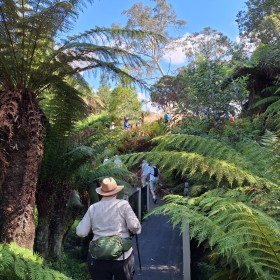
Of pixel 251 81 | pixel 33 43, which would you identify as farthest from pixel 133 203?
pixel 251 81

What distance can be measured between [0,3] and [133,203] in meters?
5.10

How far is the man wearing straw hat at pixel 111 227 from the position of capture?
359 cm

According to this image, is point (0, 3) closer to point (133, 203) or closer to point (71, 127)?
point (71, 127)

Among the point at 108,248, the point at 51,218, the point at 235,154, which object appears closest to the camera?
the point at 108,248

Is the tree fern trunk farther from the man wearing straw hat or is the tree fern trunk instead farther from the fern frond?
the man wearing straw hat

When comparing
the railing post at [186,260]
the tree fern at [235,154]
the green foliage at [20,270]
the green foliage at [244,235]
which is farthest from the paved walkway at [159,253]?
the green foliage at [20,270]

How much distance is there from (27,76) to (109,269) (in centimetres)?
315

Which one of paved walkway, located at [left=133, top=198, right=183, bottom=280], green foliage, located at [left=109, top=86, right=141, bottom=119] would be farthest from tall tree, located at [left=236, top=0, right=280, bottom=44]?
paved walkway, located at [left=133, top=198, right=183, bottom=280]

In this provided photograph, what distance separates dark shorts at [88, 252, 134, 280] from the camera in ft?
11.7

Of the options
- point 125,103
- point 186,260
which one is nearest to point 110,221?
point 186,260

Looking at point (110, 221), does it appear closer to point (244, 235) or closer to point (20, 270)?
point (20, 270)

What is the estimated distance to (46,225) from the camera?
6.34 m

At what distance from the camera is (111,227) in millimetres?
3660

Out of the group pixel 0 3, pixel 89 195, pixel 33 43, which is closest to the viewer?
pixel 0 3
